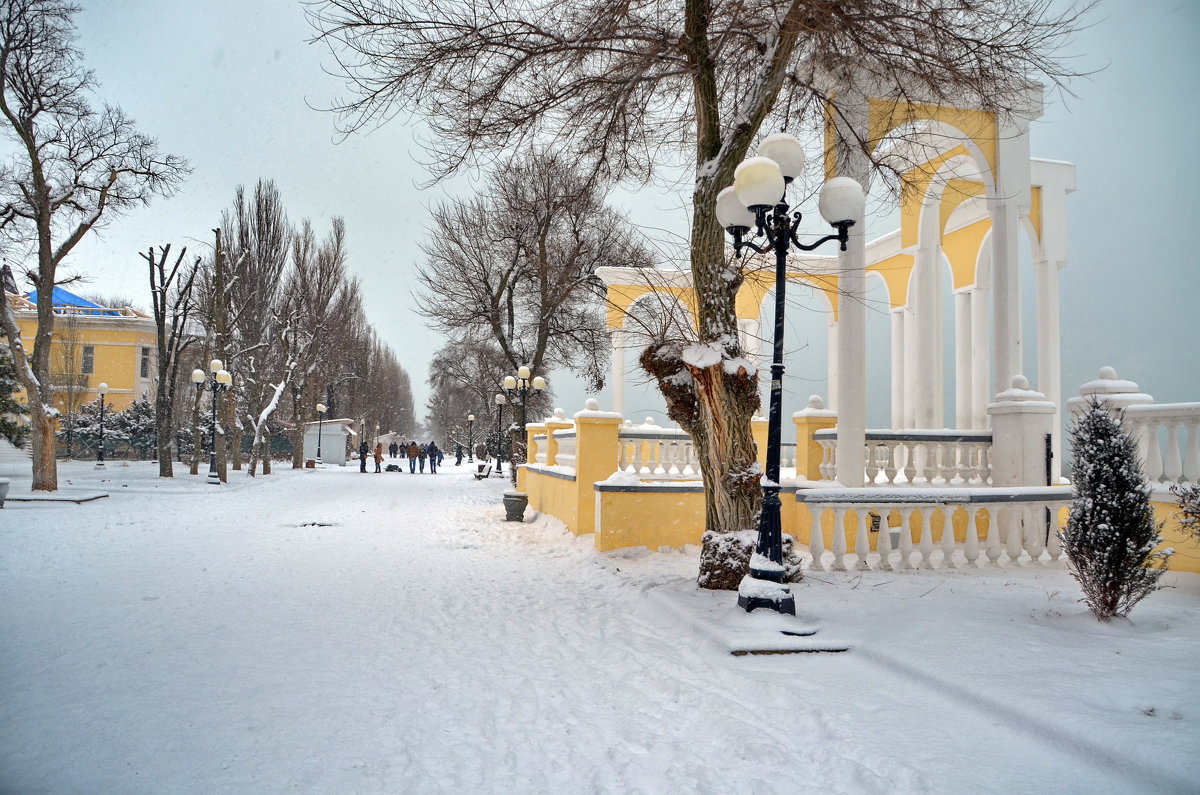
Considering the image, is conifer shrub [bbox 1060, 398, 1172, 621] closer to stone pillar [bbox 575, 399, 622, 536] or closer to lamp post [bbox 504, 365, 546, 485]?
stone pillar [bbox 575, 399, 622, 536]

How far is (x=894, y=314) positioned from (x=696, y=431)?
35.3ft

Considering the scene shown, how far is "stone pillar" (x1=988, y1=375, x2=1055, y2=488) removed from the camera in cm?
810

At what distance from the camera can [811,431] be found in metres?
8.87

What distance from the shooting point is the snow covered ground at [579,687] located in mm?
2957

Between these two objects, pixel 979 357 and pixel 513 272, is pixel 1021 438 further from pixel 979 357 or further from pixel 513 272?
pixel 513 272

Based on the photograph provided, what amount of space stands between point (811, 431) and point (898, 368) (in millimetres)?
7777

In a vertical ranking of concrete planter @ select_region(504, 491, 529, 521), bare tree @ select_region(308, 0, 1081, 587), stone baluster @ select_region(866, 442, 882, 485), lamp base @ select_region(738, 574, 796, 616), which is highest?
bare tree @ select_region(308, 0, 1081, 587)

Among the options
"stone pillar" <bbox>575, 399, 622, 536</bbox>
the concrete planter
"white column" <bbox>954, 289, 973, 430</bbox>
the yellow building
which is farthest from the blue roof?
"white column" <bbox>954, 289, 973, 430</bbox>

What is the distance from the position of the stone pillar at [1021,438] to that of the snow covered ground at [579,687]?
1472 millimetres

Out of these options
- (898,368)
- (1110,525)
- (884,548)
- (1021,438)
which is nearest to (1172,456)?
(1021,438)

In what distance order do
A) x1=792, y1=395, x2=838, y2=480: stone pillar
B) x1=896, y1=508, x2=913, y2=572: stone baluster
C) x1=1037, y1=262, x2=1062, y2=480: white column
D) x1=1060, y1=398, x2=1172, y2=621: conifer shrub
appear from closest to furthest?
x1=1060, y1=398, x2=1172, y2=621: conifer shrub
x1=896, y1=508, x2=913, y2=572: stone baluster
x1=792, y1=395, x2=838, y2=480: stone pillar
x1=1037, y1=262, x2=1062, y2=480: white column

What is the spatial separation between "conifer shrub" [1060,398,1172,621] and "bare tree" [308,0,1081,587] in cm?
260

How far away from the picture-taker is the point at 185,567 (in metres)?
8.20

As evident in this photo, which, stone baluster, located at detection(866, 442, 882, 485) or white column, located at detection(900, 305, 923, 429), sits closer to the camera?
stone baluster, located at detection(866, 442, 882, 485)
